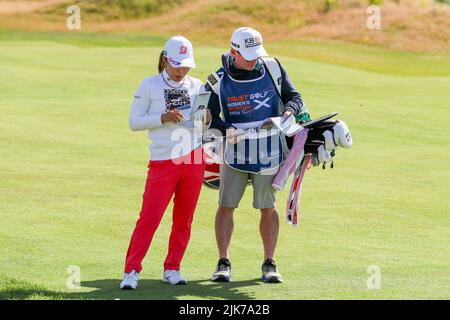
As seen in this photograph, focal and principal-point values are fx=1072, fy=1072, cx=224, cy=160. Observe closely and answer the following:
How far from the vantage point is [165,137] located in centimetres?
898

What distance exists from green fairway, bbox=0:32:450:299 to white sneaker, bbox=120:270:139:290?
0.28ft

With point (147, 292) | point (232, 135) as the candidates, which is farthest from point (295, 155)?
point (147, 292)

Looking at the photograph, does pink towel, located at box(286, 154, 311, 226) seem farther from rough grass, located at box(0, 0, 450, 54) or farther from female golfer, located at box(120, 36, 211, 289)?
rough grass, located at box(0, 0, 450, 54)

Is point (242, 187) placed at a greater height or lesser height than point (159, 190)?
lesser

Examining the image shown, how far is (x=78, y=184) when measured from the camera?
15.2 m

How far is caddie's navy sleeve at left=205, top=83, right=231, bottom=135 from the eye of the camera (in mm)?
9258

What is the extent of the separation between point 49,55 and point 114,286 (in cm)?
2794

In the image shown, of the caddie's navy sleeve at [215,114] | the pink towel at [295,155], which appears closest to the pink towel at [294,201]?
the pink towel at [295,155]

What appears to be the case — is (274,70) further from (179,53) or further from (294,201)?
(294,201)

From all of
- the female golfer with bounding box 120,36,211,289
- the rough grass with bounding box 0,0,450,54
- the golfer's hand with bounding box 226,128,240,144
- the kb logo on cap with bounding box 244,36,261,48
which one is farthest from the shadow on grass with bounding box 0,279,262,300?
the rough grass with bounding box 0,0,450,54

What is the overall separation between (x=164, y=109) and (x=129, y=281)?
147 cm

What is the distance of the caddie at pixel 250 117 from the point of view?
930 cm

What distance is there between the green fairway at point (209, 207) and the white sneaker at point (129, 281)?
9 centimetres

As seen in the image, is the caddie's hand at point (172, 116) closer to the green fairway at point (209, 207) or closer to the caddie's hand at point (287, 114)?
the caddie's hand at point (287, 114)
